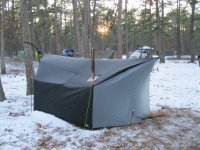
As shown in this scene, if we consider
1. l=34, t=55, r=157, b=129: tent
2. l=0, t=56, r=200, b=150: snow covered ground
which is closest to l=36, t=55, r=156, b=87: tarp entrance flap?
l=34, t=55, r=157, b=129: tent

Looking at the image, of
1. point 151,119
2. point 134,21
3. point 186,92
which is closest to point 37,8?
point 134,21

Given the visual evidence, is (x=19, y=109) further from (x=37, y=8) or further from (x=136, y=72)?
(x=37, y=8)

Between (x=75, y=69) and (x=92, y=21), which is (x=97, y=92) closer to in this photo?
(x=75, y=69)

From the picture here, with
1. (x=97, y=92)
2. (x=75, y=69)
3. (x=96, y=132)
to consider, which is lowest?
(x=96, y=132)

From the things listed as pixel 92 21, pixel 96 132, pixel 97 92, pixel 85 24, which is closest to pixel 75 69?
pixel 97 92

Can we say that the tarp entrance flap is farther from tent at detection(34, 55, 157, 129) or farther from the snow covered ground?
the snow covered ground

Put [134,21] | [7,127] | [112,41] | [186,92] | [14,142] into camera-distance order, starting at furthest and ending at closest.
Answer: [112,41], [134,21], [186,92], [7,127], [14,142]

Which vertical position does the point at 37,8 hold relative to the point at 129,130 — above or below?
above

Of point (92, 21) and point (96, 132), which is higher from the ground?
point (92, 21)

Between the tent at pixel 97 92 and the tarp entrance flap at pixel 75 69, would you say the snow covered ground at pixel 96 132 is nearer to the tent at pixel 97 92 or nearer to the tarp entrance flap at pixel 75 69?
the tent at pixel 97 92

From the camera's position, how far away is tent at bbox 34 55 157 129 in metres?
7.37

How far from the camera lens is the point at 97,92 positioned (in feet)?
24.0

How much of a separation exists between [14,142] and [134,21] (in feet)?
160

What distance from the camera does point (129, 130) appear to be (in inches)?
291
